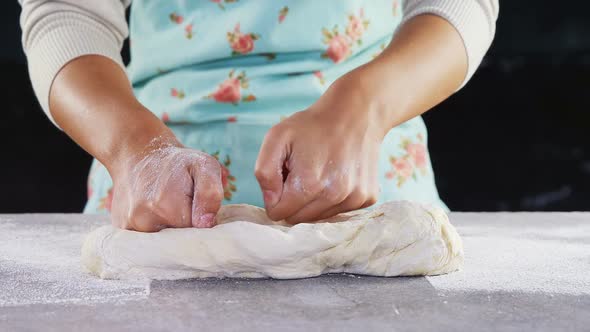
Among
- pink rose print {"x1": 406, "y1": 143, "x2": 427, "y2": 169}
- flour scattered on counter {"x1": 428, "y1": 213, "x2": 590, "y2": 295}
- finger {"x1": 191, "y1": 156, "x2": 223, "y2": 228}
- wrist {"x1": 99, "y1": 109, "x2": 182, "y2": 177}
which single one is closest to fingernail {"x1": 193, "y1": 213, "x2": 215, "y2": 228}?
finger {"x1": 191, "y1": 156, "x2": 223, "y2": 228}

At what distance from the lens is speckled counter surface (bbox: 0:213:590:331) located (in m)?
0.56

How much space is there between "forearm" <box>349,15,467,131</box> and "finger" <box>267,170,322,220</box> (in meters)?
0.16

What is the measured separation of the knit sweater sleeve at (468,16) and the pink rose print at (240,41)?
225 mm

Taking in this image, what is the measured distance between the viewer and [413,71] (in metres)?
0.94

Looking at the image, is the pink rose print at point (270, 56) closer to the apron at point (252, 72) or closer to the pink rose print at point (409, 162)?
the apron at point (252, 72)

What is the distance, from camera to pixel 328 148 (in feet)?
2.54

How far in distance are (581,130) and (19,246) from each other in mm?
1703

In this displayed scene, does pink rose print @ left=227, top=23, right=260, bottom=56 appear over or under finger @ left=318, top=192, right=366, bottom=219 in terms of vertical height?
over

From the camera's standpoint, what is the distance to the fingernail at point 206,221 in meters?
0.72

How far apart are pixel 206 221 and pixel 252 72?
0.39m

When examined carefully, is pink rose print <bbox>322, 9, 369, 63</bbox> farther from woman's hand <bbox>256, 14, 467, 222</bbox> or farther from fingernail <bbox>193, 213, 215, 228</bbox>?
fingernail <bbox>193, 213, 215, 228</bbox>

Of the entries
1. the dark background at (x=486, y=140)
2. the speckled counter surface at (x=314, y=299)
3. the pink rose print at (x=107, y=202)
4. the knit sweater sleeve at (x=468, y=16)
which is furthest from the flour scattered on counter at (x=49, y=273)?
the dark background at (x=486, y=140)

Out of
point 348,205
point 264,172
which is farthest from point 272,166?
point 348,205

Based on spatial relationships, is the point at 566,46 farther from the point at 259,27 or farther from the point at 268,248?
the point at 268,248
